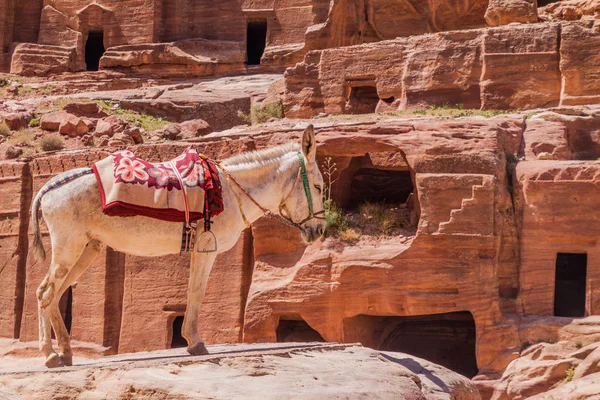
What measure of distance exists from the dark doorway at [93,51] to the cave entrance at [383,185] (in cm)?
2071

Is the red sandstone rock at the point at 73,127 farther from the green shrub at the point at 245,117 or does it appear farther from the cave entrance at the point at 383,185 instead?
the cave entrance at the point at 383,185

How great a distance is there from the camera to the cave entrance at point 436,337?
22.4 meters

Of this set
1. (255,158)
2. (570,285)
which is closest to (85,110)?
(570,285)

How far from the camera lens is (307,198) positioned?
14039mm

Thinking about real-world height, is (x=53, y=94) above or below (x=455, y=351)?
above

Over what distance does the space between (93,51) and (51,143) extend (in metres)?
16.0

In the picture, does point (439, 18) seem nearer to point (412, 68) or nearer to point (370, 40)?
point (370, 40)

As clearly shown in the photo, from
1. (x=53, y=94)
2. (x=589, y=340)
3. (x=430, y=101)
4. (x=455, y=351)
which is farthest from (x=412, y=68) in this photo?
(x=53, y=94)

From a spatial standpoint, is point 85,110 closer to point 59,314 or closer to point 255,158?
point 255,158

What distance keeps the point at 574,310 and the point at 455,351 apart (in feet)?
8.75

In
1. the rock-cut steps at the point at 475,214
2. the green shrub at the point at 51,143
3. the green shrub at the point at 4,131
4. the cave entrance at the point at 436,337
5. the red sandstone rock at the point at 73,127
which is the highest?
the red sandstone rock at the point at 73,127

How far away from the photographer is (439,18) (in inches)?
1271

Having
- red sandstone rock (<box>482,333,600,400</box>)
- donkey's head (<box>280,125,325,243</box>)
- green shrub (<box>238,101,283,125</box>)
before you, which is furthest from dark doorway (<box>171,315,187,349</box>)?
donkey's head (<box>280,125,325,243</box>)

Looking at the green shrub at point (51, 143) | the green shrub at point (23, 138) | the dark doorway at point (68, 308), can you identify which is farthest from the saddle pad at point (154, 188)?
the green shrub at point (23, 138)
